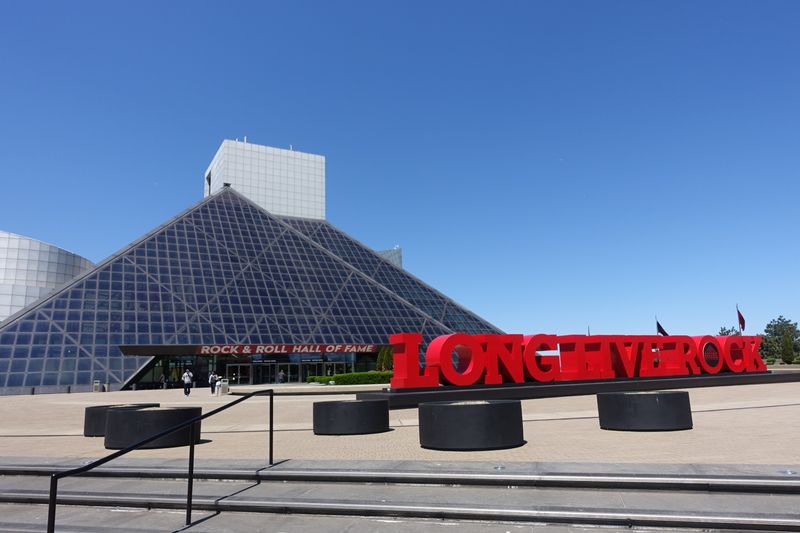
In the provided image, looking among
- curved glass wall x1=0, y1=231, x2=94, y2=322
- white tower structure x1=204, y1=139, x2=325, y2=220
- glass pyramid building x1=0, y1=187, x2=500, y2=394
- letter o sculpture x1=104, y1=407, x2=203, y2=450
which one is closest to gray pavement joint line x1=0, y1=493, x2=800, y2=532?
letter o sculpture x1=104, y1=407, x2=203, y2=450

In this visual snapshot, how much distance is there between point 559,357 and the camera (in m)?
24.5

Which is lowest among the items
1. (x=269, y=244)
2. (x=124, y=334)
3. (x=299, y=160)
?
(x=124, y=334)

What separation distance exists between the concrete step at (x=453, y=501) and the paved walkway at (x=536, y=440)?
1736 mm

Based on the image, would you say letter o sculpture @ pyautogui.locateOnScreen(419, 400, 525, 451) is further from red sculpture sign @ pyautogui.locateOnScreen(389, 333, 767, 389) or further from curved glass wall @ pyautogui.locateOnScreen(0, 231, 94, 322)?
curved glass wall @ pyautogui.locateOnScreen(0, 231, 94, 322)

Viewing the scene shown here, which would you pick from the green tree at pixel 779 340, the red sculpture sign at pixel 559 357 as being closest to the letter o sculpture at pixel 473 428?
the red sculpture sign at pixel 559 357

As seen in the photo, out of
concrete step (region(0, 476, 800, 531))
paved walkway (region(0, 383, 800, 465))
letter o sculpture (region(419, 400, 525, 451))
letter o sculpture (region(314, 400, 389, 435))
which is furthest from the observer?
letter o sculpture (region(314, 400, 389, 435))

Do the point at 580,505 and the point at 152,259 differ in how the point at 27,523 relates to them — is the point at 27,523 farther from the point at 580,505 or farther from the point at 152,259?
the point at 152,259

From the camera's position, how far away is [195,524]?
655 centimetres

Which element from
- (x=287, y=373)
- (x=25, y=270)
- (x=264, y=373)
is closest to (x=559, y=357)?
(x=287, y=373)

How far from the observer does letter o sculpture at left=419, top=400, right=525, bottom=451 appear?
396 inches

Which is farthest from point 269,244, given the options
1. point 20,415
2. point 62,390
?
point 20,415

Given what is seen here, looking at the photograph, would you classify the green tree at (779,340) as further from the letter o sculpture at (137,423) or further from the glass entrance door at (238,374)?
the letter o sculpture at (137,423)

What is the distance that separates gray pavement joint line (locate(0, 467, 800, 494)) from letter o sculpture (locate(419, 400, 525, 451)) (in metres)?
2.55

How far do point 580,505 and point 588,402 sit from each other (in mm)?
15795
